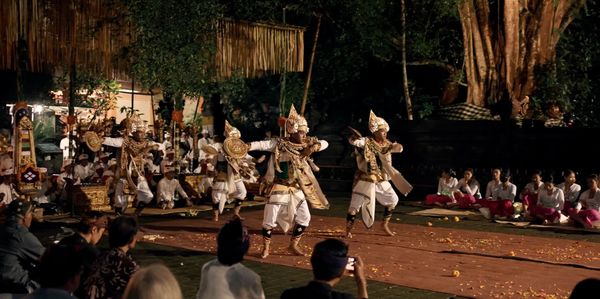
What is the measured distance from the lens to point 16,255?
5699 mm

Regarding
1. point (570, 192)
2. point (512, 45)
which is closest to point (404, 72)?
point (512, 45)

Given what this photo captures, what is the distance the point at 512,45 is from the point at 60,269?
63.4 feet

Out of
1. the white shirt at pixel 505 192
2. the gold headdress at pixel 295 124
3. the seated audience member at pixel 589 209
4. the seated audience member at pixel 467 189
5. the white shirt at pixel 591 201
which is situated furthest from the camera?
the seated audience member at pixel 467 189

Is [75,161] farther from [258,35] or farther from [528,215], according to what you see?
[528,215]

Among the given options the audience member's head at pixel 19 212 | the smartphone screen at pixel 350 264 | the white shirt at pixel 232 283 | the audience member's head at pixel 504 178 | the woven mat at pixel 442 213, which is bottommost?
the woven mat at pixel 442 213

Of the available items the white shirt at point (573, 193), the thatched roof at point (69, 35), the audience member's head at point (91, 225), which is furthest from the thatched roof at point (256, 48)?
the audience member's head at point (91, 225)

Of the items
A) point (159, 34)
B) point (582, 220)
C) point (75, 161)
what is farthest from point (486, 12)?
point (75, 161)

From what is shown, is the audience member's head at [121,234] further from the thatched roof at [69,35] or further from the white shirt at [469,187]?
the white shirt at [469,187]

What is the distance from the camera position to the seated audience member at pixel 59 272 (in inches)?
147

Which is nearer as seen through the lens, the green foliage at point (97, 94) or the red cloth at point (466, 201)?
the red cloth at point (466, 201)

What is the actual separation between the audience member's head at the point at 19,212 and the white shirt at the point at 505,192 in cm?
1226

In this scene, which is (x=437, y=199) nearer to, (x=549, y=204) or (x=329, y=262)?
(x=549, y=204)

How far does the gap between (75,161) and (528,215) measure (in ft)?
35.5

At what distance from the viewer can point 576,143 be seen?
17.9 metres
